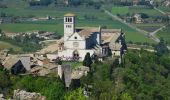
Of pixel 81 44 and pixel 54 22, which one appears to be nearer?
pixel 81 44

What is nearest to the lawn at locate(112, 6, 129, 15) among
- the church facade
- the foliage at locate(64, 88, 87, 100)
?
the church facade

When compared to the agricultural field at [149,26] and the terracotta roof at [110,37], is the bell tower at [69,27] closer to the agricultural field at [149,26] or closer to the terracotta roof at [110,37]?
the terracotta roof at [110,37]

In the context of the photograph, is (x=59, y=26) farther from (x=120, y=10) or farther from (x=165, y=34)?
(x=120, y=10)

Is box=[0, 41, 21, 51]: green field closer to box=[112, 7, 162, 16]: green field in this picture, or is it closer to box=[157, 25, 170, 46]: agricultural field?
box=[157, 25, 170, 46]: agricultural field

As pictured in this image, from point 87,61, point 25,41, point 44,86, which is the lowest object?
point 25,41

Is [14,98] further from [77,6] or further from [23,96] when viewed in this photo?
[77,6]

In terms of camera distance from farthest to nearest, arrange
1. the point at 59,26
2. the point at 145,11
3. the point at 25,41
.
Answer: the point at 145,11 → the point at 59,26 → the point at 25,41

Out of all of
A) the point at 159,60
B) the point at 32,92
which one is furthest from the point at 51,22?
the point at 32,92

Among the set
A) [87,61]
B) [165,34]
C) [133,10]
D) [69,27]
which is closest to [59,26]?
[165,34]
